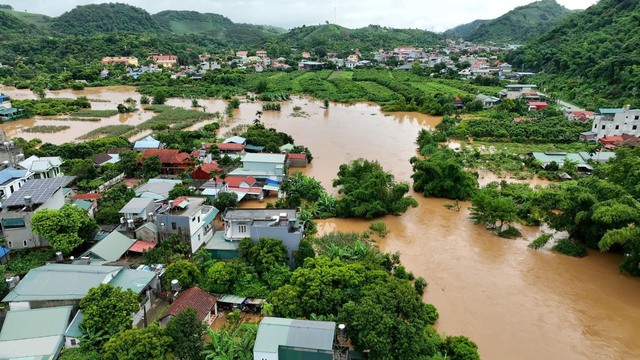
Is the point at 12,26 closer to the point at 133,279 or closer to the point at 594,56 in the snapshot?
the point at 133,279

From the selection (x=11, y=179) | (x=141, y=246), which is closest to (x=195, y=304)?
(x=141, y=246)

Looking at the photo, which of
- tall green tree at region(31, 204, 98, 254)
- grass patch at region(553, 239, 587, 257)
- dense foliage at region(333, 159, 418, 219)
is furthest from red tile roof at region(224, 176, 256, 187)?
grass patch at region(553, 239, 587, 257)

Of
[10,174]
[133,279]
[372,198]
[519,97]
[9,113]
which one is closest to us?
[133,279]

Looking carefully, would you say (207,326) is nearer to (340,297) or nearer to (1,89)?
(340,297)

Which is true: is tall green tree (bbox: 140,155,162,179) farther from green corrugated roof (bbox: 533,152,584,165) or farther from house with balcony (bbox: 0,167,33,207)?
green corrugated roof (bbox: 533,152,584,165)

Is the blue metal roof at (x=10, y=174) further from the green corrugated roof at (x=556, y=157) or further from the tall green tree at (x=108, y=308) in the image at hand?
the green corrugated roof at (x=556, y=157)

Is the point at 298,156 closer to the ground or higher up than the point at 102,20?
closer to the ground
